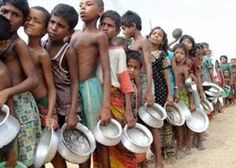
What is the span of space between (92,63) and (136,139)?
2.81ft

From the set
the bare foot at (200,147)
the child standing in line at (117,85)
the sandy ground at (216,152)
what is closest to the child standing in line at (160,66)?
the sandy ground at (216,152)

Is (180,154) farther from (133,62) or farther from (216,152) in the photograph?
(133,62)

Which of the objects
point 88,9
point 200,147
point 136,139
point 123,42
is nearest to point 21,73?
point 88,9

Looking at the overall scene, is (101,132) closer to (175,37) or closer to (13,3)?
(13,3)

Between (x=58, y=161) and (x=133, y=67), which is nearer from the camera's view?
(x=58, y=161)

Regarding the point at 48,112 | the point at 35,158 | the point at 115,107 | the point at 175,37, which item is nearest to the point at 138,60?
the point at 115,107

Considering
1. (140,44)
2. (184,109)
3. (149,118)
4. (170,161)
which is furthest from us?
(184,109)

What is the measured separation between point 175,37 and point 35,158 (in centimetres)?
506

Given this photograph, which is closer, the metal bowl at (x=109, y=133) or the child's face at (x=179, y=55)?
the metal bowl at (x=109, y=133)

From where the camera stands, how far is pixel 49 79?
305 cm

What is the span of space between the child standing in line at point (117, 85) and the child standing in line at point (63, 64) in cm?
49

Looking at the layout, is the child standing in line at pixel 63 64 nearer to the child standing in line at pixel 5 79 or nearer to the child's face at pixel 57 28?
the child's face at pixel 57 28

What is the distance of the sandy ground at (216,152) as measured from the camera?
5.04 metres

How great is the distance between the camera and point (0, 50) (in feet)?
8.87
